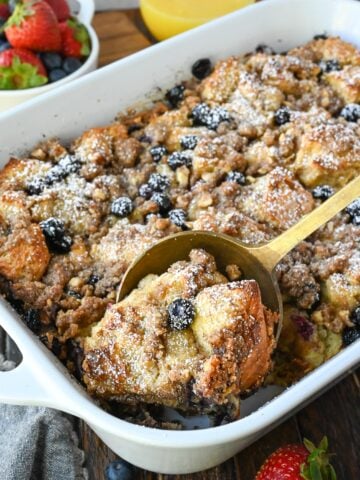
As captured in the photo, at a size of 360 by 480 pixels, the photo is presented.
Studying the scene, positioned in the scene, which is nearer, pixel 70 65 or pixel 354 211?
pixel 354 211

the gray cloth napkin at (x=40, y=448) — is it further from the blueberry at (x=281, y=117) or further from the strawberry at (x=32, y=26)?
Result: the strawberry at (x=32, y=26)

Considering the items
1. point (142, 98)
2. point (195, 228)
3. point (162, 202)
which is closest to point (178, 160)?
point (162, 202)

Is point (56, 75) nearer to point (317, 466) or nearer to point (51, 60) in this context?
point (51, 60)

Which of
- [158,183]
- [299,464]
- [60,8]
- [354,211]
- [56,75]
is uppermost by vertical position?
[60,8]

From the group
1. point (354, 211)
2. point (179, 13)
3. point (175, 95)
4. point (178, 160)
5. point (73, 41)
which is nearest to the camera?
point (354, 211)

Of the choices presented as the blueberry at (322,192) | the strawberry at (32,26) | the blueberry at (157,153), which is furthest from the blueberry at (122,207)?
the strawberry at (32,26)

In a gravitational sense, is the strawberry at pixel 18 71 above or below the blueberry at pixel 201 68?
above

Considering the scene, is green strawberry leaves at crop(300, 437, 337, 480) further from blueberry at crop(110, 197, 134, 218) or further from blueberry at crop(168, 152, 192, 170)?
blueberry at crop(168, 152, 192, 170)

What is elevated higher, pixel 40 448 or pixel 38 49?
pixel 38 49
